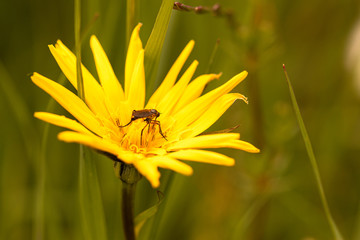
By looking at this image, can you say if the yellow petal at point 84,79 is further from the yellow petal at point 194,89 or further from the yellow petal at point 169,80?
the yellow petal at point 194,89

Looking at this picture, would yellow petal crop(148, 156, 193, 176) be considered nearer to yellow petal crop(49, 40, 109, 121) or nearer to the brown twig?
yellow petal crop(49, 40, 109, 121)

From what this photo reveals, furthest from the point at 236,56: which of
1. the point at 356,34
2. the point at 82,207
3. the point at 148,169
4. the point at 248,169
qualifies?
the point at 148,169

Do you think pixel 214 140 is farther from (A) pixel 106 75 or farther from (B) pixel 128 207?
(A) pixel 106 75

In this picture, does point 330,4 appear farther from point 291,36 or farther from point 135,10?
point 135,10

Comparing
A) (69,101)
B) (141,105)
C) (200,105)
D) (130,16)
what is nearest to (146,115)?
(141,105)

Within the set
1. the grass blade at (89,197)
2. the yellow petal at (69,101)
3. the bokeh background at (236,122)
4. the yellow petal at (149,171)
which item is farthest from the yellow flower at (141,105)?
the bokeh background at (236,122)
